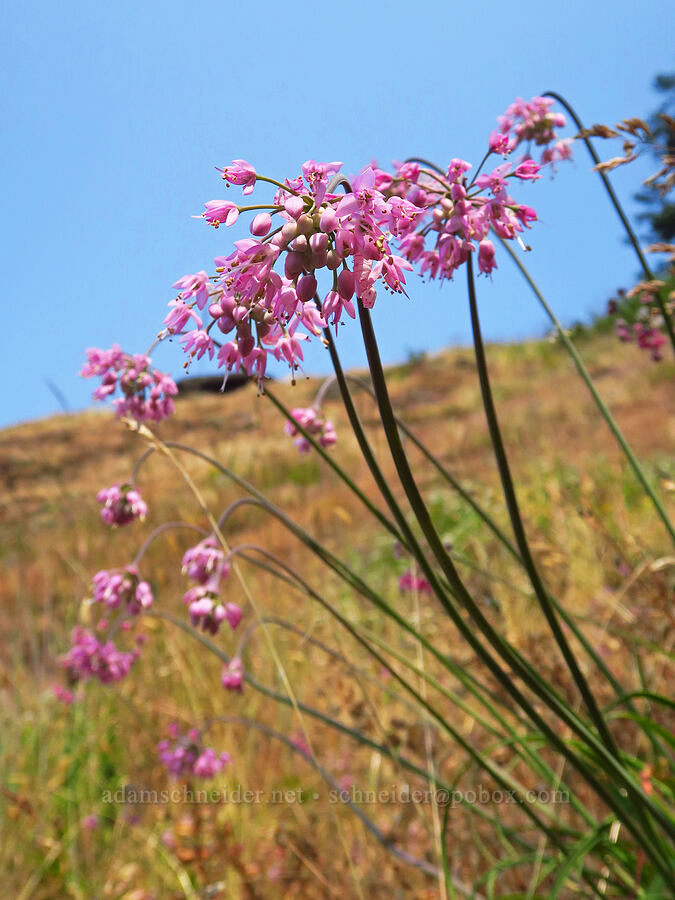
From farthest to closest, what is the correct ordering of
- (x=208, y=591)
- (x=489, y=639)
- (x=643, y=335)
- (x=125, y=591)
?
(x=643, y=335) → (x=125, y=591) → (x=208, y=591) → (x=489, y=639)

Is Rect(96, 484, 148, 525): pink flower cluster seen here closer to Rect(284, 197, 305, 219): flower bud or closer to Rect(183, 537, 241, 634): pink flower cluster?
Rect(183, 537, 241, 634): pink flower cluster

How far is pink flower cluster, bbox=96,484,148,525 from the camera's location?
6.65 feet

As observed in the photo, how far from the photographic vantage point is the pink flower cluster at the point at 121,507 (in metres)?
2.03

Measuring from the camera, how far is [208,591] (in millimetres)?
1857

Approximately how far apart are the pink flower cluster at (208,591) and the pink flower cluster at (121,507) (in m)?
0.21

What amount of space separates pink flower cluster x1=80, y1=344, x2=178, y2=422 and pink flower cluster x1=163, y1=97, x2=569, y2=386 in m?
0.64

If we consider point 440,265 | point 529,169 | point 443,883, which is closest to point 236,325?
point 440,265

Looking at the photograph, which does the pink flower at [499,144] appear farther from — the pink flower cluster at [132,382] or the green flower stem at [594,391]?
the pink flower cluster at [132,382]

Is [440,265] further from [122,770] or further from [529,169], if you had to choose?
[122,770]

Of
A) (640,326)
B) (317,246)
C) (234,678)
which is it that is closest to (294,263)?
(317,246)

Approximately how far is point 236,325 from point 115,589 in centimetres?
128

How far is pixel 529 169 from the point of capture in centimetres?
135

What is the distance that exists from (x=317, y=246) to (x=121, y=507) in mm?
1367

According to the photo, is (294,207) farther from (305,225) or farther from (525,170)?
(525,170)
